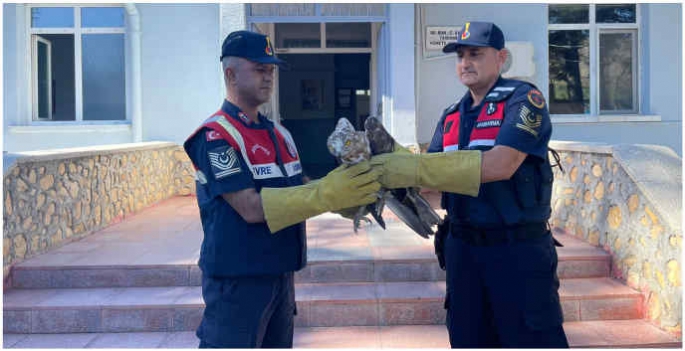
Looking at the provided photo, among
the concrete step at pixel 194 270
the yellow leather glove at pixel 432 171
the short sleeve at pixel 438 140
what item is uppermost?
the short sleeve at pixel 438 140

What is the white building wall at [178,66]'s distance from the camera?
25.6ft

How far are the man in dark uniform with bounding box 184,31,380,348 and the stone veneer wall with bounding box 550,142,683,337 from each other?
2.59 m

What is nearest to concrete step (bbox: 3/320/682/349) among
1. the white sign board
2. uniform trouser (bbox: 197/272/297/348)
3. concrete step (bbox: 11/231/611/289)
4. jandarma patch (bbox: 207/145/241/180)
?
concrete step (bbox: 11/231/611/289)

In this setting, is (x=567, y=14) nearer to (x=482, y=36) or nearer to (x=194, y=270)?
(x=482, y=36)

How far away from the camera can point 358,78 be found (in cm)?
1466

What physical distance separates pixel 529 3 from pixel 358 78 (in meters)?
7.27

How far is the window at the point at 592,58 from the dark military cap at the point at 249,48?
6956mm

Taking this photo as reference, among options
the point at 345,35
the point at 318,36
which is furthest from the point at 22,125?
the point at 345,35

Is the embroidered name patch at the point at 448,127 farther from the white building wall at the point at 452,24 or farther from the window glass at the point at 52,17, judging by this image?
the window glass at the point at 52,17

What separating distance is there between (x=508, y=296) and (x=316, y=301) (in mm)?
1823

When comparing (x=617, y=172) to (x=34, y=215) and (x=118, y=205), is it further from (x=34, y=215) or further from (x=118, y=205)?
(x=118, y=205)

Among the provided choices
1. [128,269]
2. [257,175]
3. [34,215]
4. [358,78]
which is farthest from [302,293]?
[358,78]

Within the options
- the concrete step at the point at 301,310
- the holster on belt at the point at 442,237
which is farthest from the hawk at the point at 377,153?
the concrete step at the point at 301,310

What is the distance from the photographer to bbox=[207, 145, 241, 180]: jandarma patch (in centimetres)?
188
